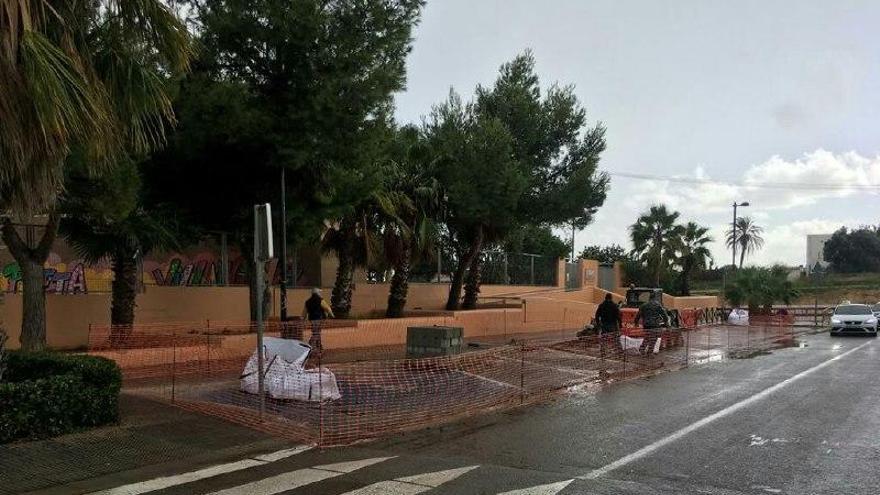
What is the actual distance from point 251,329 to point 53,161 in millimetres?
9723

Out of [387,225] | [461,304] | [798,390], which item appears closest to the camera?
[798,390]

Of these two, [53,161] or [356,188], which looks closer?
[53,161]

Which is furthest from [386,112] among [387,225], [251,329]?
[387,225]

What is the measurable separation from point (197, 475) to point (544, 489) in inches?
126

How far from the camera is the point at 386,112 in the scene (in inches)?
591

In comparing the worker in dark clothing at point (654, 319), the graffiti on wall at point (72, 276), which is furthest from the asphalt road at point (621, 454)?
the graffiti on wall at point (72, 276)

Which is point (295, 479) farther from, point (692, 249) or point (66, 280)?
point (692, 249)

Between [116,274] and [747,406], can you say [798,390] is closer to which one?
[747,406]

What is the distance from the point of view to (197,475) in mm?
6926

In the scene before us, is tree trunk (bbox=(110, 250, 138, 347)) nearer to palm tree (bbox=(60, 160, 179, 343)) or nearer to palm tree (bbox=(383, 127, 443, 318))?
palm tree (bbox=(60, 160, 179, 343))

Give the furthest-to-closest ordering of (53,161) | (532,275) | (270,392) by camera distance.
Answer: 1. (532,275)
2. (270,392)
3. (53,161)

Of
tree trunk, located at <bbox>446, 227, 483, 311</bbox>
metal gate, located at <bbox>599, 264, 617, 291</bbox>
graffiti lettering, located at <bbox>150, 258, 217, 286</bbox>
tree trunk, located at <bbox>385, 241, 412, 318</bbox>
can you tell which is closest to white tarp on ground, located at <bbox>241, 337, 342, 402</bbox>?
graffiti lettering, located at <bbox>150, 258, 217, 286</bbox>

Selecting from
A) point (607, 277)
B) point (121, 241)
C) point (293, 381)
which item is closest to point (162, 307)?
point (121, 241)

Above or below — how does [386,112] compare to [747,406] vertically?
above
